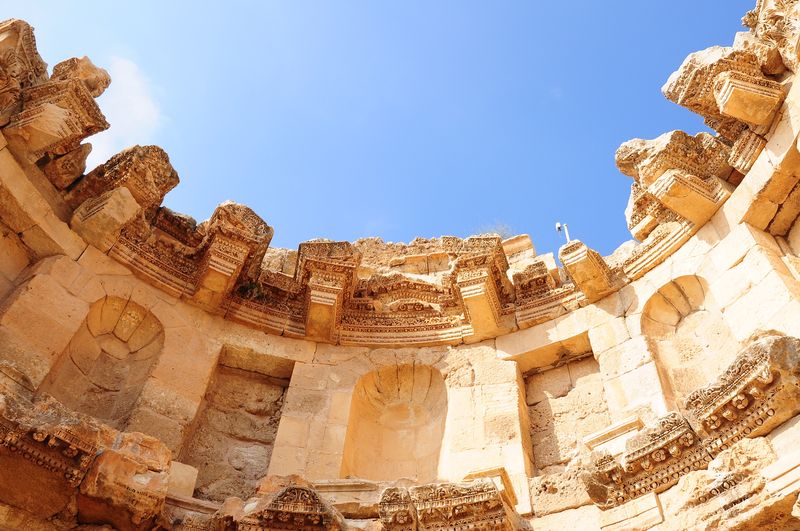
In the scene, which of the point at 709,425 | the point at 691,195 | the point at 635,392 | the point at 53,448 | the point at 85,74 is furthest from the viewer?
the point at 85,74

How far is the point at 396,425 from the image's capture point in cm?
896

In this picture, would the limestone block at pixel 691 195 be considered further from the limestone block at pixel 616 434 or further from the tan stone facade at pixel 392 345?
the limestone block at pixel 616 434

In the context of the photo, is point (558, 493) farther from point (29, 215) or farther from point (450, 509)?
point (29, 215)

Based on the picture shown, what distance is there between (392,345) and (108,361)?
362 cm

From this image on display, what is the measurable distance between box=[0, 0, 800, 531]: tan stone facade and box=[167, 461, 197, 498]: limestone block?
0.08 ft

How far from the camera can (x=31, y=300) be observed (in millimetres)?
7531

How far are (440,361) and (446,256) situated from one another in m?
3.16

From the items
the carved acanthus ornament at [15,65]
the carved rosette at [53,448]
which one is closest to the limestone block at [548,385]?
the carved rosette at [53,448]

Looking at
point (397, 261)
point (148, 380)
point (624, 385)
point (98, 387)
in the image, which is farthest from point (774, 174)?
point (98, 387)

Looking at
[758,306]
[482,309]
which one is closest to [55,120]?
[482,309]

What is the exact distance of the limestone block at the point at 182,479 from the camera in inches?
273

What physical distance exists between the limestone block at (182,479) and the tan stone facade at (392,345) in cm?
2

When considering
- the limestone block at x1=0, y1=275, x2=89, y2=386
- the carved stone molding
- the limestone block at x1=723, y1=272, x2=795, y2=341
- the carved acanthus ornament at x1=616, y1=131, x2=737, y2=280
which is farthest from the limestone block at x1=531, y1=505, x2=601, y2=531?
the limestone block at x1=0, y1=275, x2=89, y2=386

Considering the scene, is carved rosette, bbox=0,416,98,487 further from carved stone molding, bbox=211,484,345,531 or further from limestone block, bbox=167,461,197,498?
limestone block, bbox=167,461,197,498
